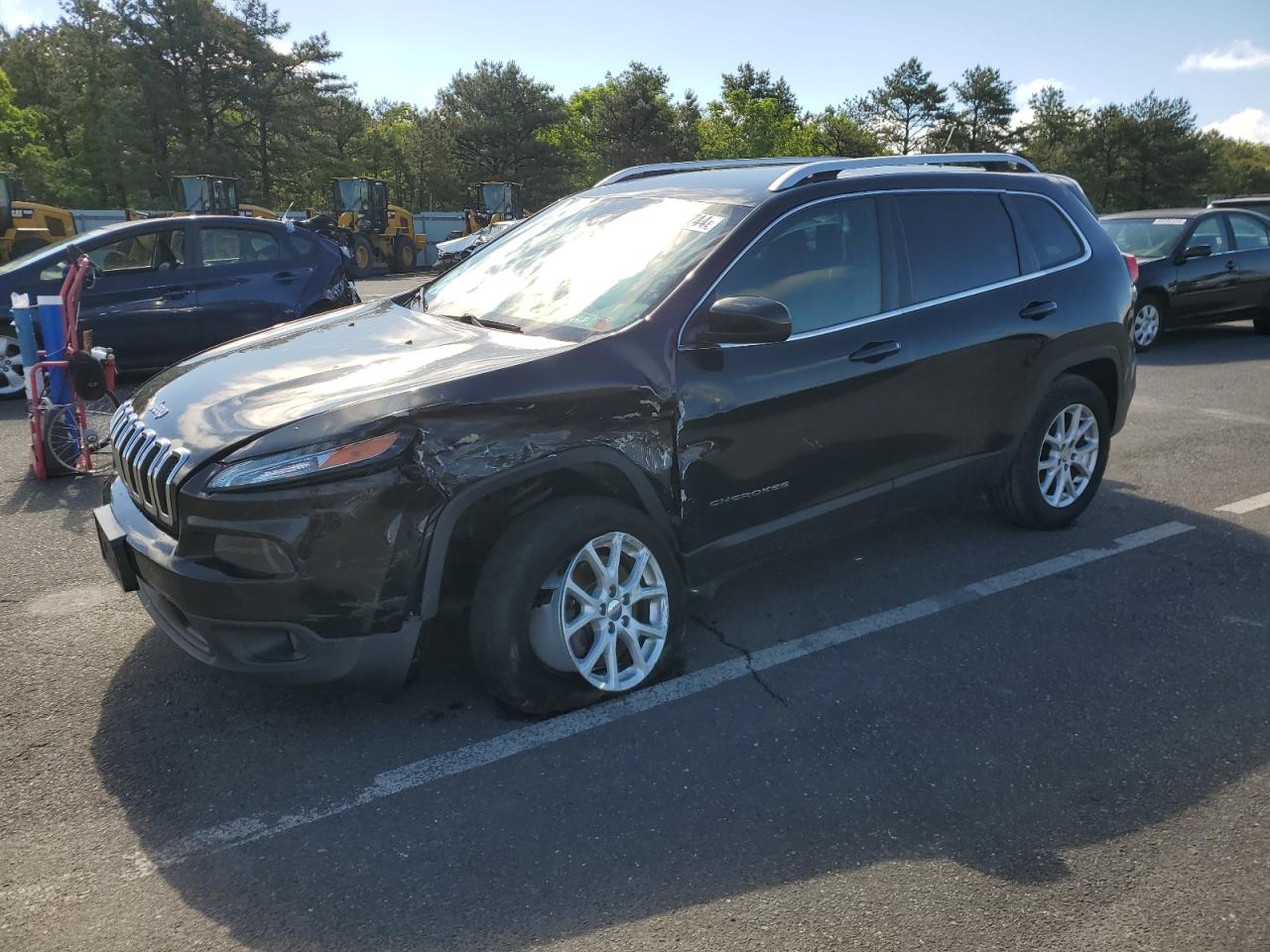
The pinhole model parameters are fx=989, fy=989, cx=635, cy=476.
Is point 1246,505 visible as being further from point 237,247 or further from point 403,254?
point 403,254

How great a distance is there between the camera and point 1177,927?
240cm

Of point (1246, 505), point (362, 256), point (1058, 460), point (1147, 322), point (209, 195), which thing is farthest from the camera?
point (362, 256)

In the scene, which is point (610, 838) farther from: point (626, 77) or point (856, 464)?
point (626, 77)

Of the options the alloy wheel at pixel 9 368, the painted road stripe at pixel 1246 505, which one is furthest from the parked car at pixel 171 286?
the painted road stripe at pixel 1246 505

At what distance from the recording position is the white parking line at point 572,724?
107 inches

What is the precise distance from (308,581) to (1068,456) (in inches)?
155

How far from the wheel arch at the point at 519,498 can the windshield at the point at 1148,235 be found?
10293mm

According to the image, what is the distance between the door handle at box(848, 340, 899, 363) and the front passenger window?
0.14m

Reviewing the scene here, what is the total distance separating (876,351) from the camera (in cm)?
405

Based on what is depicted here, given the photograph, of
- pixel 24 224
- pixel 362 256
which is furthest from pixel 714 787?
pixel 362 256

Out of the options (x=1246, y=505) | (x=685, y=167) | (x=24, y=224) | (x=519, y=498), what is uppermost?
(x=24, y=224)

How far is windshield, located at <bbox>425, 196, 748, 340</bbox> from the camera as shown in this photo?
366cm

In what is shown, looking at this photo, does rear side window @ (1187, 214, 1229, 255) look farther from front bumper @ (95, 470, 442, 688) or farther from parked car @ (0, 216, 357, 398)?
front bumper @ (95, 470, 442, 688)

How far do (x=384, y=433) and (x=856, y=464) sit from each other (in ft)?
6.58
